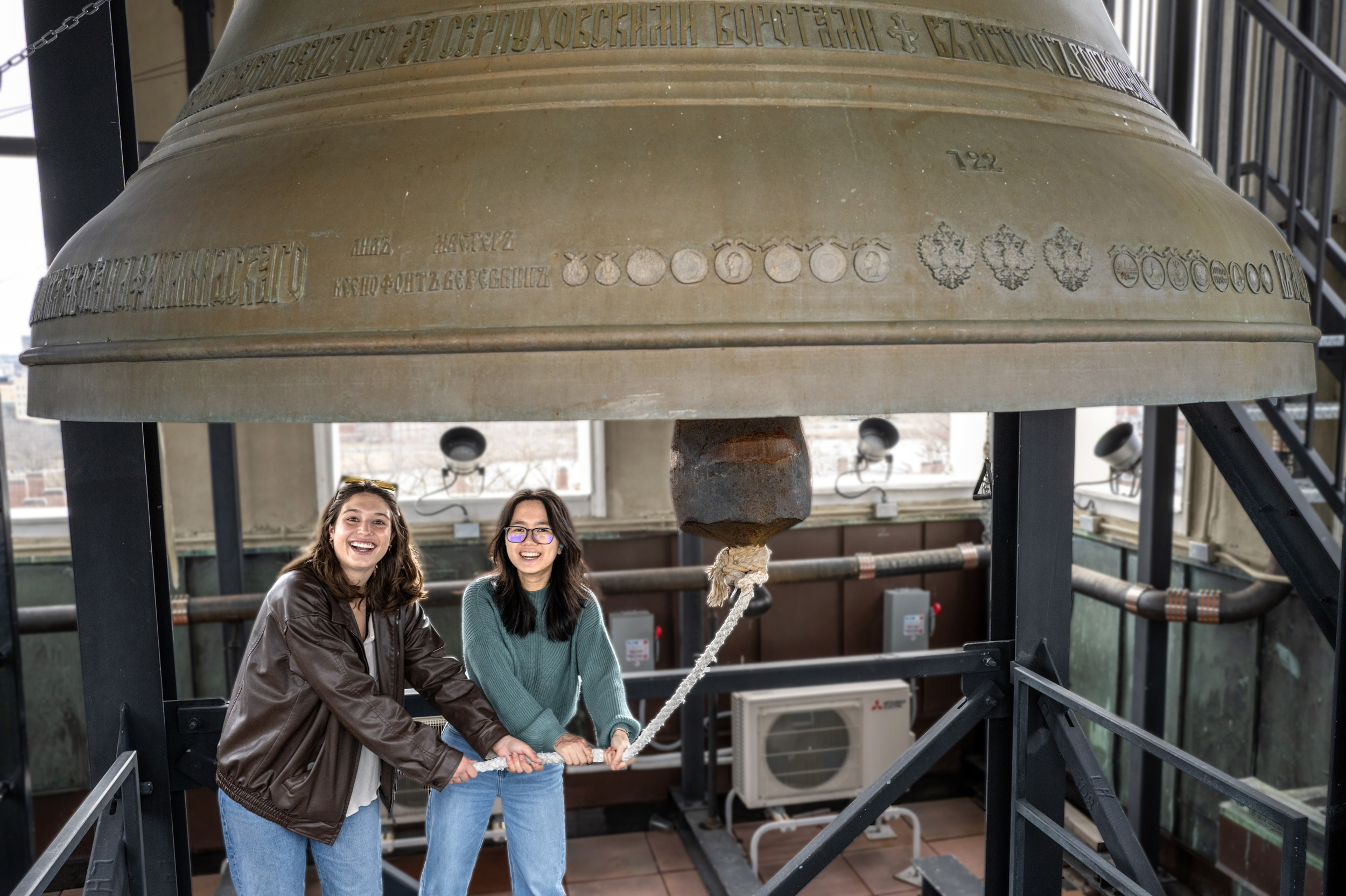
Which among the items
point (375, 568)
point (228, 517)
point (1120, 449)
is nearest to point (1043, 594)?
point (375, 568)

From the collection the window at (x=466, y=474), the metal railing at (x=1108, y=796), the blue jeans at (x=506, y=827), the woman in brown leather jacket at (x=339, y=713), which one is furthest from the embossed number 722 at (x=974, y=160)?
the window at (x=466, y=474)

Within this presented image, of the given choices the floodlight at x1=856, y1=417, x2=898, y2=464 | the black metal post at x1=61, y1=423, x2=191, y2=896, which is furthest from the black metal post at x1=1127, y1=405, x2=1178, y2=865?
the black metal post at x1=61, y1=423, x2=191, y2=896

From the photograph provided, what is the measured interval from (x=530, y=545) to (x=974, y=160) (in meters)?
1.48

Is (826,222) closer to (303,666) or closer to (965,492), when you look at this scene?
(303,666)

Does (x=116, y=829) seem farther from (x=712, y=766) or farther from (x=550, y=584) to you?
(x=712, y=766)

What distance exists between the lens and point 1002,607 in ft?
7.69

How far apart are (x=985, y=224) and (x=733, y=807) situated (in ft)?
17.3

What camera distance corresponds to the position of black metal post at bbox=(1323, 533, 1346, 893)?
196 centimetres

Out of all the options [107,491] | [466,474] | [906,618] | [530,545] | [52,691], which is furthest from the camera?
[906,618]

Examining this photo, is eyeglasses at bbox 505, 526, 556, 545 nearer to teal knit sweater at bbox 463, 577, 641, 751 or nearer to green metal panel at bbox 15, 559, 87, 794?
teal knit sweater at bbox 463, 577, 641, 751

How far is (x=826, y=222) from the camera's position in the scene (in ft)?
1.44

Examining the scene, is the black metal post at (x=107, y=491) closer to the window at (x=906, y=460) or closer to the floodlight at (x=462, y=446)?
the floodlight at (x=462, y=446)

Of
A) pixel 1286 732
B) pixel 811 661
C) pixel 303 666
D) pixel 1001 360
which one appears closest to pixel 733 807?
pixel 1286 732

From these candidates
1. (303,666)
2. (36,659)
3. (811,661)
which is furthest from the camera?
(36,659)
